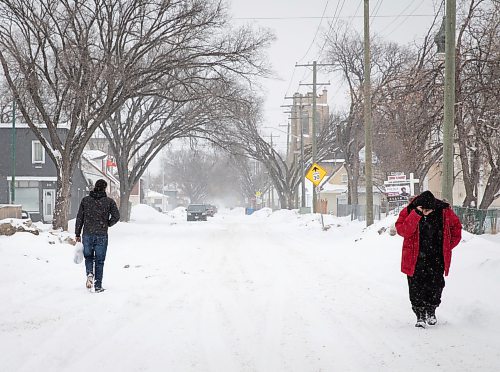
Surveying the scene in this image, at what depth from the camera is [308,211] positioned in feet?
147

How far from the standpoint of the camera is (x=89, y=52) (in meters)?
22.9

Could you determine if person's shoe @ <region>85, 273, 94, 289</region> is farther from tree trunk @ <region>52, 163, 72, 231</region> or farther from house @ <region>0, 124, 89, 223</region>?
house @ <region>0, 124, 89, 223</region>

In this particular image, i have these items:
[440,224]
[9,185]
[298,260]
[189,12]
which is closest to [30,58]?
[189,12]

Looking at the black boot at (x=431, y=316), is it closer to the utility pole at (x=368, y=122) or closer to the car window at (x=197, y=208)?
the utility pole at (x=368, y=122)

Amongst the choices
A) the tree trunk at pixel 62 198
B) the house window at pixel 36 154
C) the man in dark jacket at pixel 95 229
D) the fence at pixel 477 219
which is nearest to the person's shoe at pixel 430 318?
the man in dark jacket at pixel 95 229

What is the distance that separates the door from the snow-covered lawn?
30612mm

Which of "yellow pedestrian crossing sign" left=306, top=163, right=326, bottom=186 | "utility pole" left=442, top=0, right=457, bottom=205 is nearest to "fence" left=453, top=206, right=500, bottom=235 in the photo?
"utility pole" left=442, top=0, right=457, bottom=205

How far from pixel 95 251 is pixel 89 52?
14685 mm

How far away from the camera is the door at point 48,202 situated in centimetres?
4409

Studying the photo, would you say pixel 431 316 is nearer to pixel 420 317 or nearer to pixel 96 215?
pixel 420 317

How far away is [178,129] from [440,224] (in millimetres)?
29967

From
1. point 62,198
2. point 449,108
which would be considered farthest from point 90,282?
point 62,198

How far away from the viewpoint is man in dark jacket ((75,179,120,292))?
986cm

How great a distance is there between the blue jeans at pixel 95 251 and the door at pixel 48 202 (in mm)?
35831
